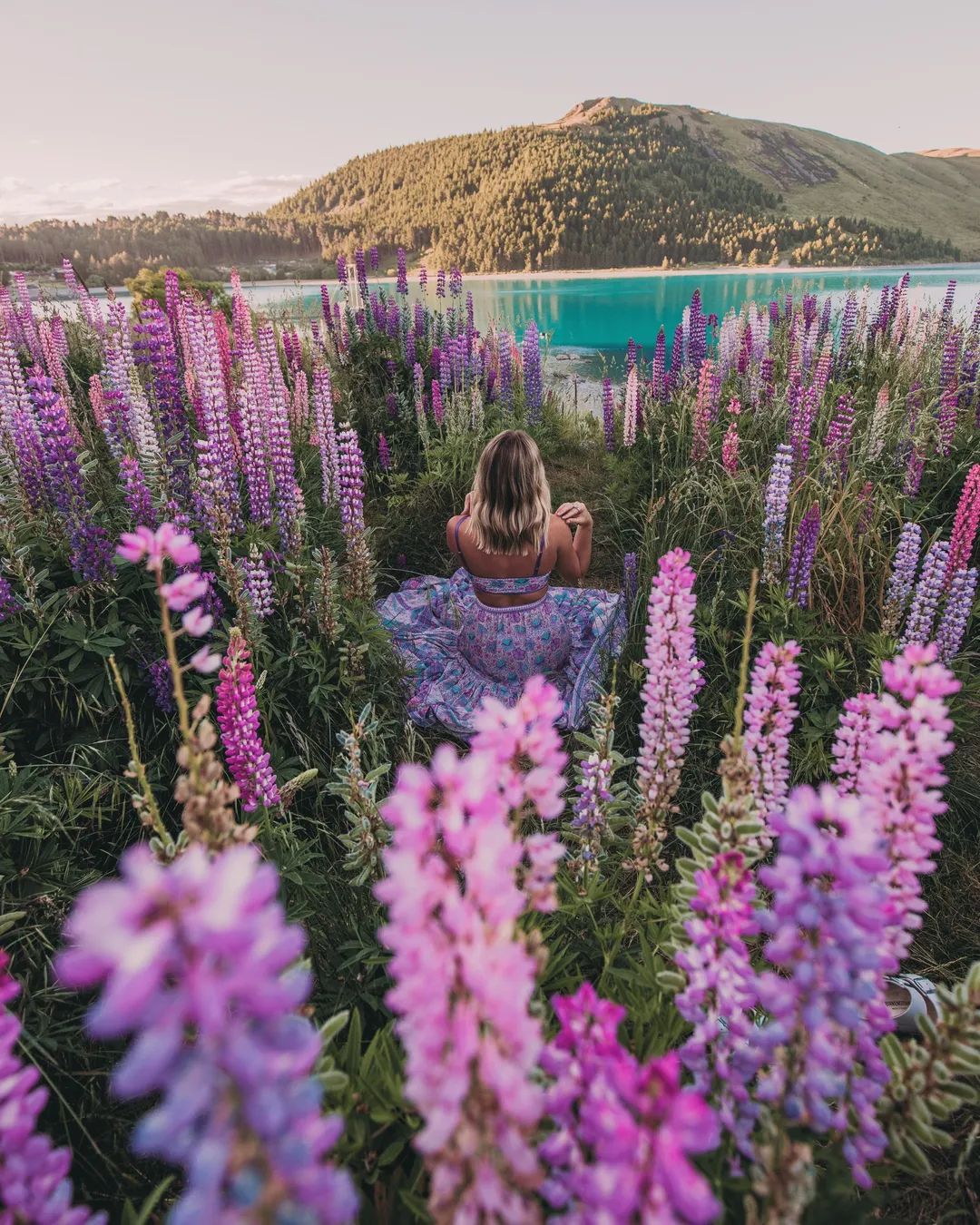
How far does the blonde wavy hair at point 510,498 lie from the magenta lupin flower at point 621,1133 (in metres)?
3.81

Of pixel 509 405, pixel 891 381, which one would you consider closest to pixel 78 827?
pixel 509 405

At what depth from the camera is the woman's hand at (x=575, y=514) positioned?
5145 mm

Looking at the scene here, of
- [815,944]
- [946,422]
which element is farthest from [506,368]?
[815,944]

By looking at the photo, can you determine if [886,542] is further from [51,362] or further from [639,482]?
[51,362]

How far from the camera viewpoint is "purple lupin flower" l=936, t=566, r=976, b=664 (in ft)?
12.4

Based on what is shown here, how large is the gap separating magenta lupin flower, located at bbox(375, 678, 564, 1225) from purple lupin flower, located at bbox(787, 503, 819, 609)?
150 inches

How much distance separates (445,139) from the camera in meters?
77.8

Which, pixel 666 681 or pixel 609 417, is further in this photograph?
pixel 609 417

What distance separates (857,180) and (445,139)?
49.0 metres

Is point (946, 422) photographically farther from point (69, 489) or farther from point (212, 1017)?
point (212, 1017)

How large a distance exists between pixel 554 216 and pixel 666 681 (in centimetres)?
5768

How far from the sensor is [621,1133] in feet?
2.43

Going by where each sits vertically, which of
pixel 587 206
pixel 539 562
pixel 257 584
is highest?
pixel 587 206

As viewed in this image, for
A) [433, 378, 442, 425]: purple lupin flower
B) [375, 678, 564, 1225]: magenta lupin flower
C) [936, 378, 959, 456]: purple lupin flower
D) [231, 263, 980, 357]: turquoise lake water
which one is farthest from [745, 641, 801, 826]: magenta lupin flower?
[231, 263, 980, 357]: turquoise lake water
